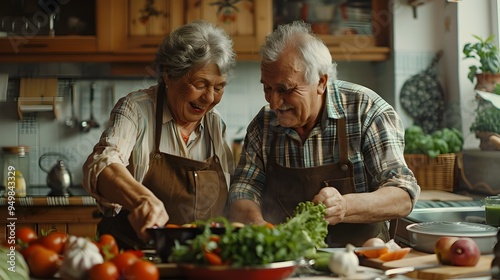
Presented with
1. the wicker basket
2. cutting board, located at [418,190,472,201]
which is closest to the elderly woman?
cutting board, located at [418,190,472,201]

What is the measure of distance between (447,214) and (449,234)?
0.91 metres

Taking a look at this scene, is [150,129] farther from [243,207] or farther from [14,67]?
[14,67]

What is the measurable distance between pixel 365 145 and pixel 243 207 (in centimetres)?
44

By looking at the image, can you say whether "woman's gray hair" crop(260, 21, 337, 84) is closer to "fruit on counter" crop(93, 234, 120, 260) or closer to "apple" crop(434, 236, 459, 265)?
"apple" crop(434, 236, 459, 265)

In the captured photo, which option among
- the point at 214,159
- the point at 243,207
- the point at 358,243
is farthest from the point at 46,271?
the point at 358,243

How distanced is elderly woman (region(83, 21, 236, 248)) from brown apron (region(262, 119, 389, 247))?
0.52 feet

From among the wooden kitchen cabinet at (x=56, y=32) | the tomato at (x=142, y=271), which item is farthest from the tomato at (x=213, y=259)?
the wooden kitchen cabinet at (x=56, y=32)

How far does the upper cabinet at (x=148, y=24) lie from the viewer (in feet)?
11.9

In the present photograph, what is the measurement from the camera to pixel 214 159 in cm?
223

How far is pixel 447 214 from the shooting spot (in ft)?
8.63

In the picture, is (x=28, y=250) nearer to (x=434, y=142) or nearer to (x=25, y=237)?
(x=25, y=237)

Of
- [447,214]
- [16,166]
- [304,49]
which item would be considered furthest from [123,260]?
[16,166]

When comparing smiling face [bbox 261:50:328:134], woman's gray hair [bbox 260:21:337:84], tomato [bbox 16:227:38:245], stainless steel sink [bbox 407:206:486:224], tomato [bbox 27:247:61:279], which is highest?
woman's gray hair [bbox 260:21:337:84]

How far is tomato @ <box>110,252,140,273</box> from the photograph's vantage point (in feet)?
4.35
